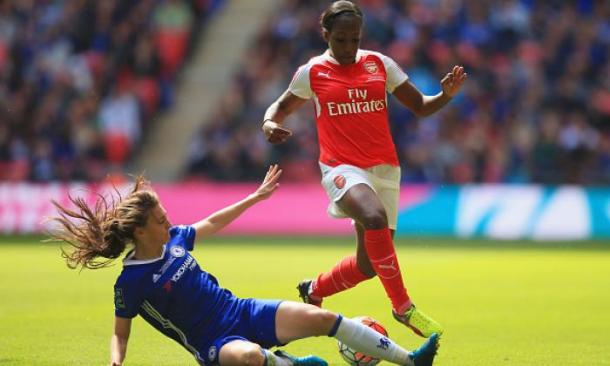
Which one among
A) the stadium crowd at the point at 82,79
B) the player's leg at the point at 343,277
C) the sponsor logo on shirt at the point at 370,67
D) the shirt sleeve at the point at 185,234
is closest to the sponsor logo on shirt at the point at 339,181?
the player's leg at the point at 343,277

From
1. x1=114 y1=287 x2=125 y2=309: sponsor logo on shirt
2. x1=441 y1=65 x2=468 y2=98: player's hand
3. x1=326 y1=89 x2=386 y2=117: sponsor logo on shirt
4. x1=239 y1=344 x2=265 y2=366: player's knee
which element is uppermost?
x1=441 y1=65 x2=468 y2=98: player's hand

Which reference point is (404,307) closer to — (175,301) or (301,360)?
(301,360)

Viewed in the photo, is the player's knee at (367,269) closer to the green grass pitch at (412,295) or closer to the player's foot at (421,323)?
the green grass pitch at (412,295)

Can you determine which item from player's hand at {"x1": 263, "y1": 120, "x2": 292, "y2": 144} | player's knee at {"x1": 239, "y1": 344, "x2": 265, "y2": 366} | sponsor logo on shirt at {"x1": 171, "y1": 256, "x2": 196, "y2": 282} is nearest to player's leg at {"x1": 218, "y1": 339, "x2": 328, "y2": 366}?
player's knee at {"x1": 239, "y1": 344, "x2": 265, "y2": 366}

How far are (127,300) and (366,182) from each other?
7.57 feet

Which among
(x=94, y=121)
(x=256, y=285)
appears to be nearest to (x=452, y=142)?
(x=94, y=121)

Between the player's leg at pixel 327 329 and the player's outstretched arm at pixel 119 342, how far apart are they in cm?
89

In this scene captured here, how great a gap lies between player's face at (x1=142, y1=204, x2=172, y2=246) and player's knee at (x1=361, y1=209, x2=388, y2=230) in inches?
67.3

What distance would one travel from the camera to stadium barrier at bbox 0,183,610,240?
1878cm

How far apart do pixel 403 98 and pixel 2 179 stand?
15.1 meters

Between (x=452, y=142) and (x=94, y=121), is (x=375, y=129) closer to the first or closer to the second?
(x=452, y=142)

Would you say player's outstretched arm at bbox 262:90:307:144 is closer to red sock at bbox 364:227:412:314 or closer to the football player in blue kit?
red sock at bbox 364:227:412:314

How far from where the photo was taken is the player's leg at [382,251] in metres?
7.76

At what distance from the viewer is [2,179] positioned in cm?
2228
